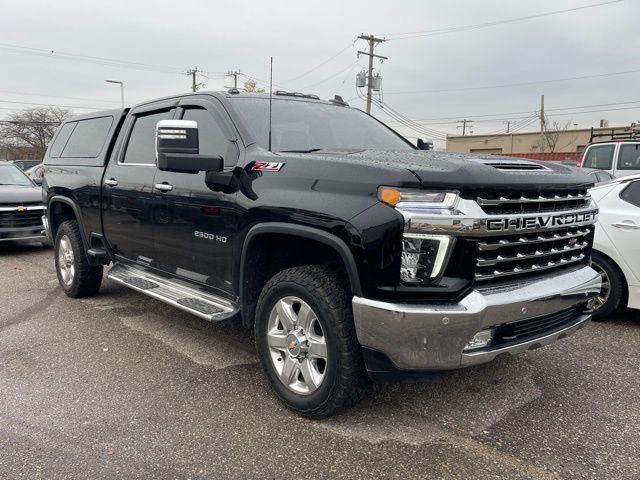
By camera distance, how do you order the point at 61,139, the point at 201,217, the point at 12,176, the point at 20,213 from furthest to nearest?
the point at 12,176 < the point at 20,213 < the point at 61,139 < the point at 201,217

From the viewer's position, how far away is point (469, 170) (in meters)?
2.75

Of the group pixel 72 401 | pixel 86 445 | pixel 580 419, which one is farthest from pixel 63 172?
pixel 580 419

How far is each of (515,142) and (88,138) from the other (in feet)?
158

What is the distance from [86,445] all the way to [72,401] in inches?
24.2

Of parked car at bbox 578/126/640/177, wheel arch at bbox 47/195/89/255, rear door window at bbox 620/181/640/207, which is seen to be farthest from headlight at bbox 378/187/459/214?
parked car at bbox 578/126/640/177

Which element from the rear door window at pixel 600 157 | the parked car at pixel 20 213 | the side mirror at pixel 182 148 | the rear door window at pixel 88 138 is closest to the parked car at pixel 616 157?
the rear door window at pixel 600 157

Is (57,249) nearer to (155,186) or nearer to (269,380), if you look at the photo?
(155,186)

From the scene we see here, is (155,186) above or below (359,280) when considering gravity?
above

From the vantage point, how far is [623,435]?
305 centimetres

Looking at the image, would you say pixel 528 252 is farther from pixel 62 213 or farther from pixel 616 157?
pixel 616 157

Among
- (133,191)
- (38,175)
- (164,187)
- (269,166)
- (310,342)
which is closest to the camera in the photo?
(310,342)

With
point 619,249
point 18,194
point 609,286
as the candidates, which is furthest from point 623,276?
point 18,194

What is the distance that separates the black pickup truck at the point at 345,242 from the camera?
105 inches

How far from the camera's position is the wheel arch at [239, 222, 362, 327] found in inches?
110
